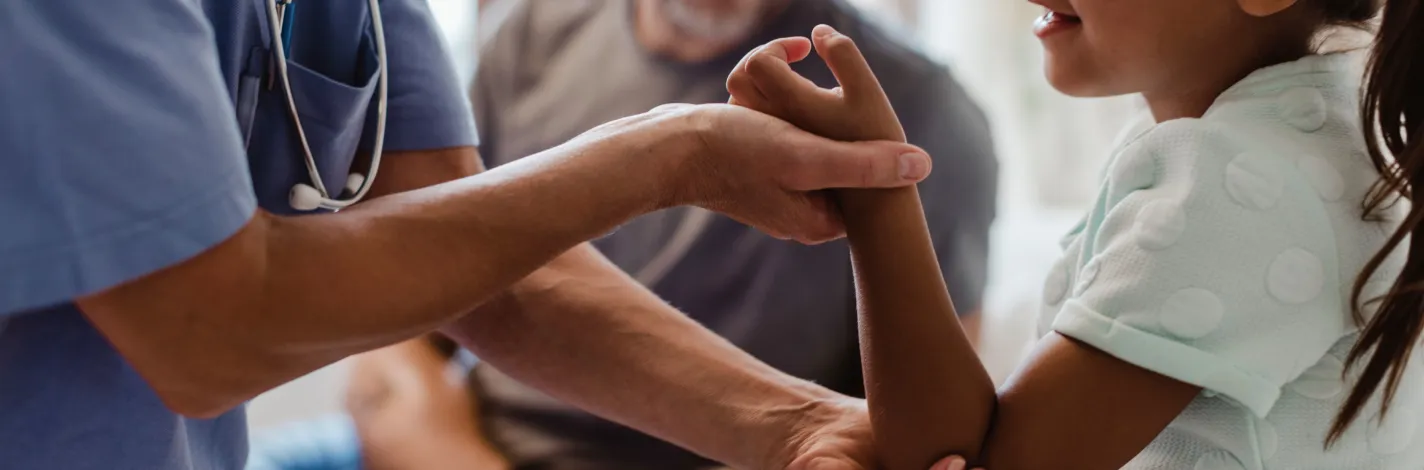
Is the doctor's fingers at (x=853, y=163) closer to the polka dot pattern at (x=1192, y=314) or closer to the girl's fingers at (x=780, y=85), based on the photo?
the girl's fingers at (x=780, y=85)

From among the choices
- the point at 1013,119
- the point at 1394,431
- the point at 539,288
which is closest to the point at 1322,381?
the point at 1394,431

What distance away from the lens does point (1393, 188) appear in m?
0.79

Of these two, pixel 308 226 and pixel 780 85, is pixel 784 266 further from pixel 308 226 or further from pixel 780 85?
pixel 308 226

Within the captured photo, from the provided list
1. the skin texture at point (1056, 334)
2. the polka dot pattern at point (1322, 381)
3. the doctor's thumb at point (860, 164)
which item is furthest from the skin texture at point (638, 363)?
the polka dot pattern at point (1322, 381)

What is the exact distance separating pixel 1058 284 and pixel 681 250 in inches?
30.6

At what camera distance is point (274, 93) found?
2.74ft

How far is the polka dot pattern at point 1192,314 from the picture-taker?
29.8 inches

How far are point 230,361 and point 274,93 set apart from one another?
0.85 ft

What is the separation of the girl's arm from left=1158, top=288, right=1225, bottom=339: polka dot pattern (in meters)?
0.05

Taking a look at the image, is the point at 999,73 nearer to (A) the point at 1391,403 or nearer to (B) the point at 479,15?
(B) the point at 479,15

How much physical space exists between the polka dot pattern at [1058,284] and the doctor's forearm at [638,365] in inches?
7.4

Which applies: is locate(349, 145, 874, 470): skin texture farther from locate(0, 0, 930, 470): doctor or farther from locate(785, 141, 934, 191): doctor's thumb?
locate(785, 141, 934, 191): doctor's thumb

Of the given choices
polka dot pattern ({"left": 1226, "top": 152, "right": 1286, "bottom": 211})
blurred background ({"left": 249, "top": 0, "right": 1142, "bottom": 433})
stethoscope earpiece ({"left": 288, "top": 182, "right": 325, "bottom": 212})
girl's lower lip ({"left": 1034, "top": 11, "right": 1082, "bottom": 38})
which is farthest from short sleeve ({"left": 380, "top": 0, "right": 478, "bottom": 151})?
blurred background ({"left": 249, "top": 0, "right": 1142, "bottom": 433})

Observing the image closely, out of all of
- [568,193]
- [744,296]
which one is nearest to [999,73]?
[744,296]
